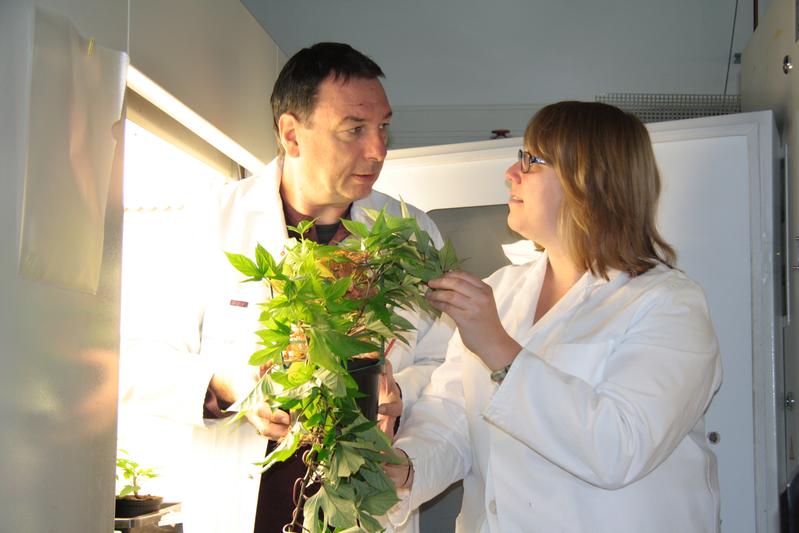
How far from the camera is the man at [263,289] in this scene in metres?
1.75

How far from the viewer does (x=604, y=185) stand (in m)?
1.63

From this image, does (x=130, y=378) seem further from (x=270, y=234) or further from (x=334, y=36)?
(x=334, y=36)

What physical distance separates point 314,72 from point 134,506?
102 centimetres

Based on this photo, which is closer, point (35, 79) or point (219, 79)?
point (35, 79)

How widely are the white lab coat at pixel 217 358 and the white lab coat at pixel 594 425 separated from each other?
24 centimetres

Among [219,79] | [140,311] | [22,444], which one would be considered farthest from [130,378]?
[219,79]

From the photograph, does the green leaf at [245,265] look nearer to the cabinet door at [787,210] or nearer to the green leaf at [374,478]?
the green leaf at [374,478]

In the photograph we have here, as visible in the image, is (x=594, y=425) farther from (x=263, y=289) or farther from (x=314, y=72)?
(x=314, y=72)

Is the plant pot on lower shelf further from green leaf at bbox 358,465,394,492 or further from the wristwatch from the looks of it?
the wristwatch

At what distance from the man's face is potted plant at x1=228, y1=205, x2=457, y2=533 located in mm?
605

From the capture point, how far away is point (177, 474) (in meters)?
2.35

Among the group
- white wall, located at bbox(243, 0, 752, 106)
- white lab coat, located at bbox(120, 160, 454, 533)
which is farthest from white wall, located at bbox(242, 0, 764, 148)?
white lab coat, located at bbox(120, 160, 454, 533)

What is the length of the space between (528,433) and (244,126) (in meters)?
1.26

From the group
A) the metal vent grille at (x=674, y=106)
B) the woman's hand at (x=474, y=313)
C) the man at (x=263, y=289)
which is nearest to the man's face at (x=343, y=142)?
the man at (x=263, y=289)
